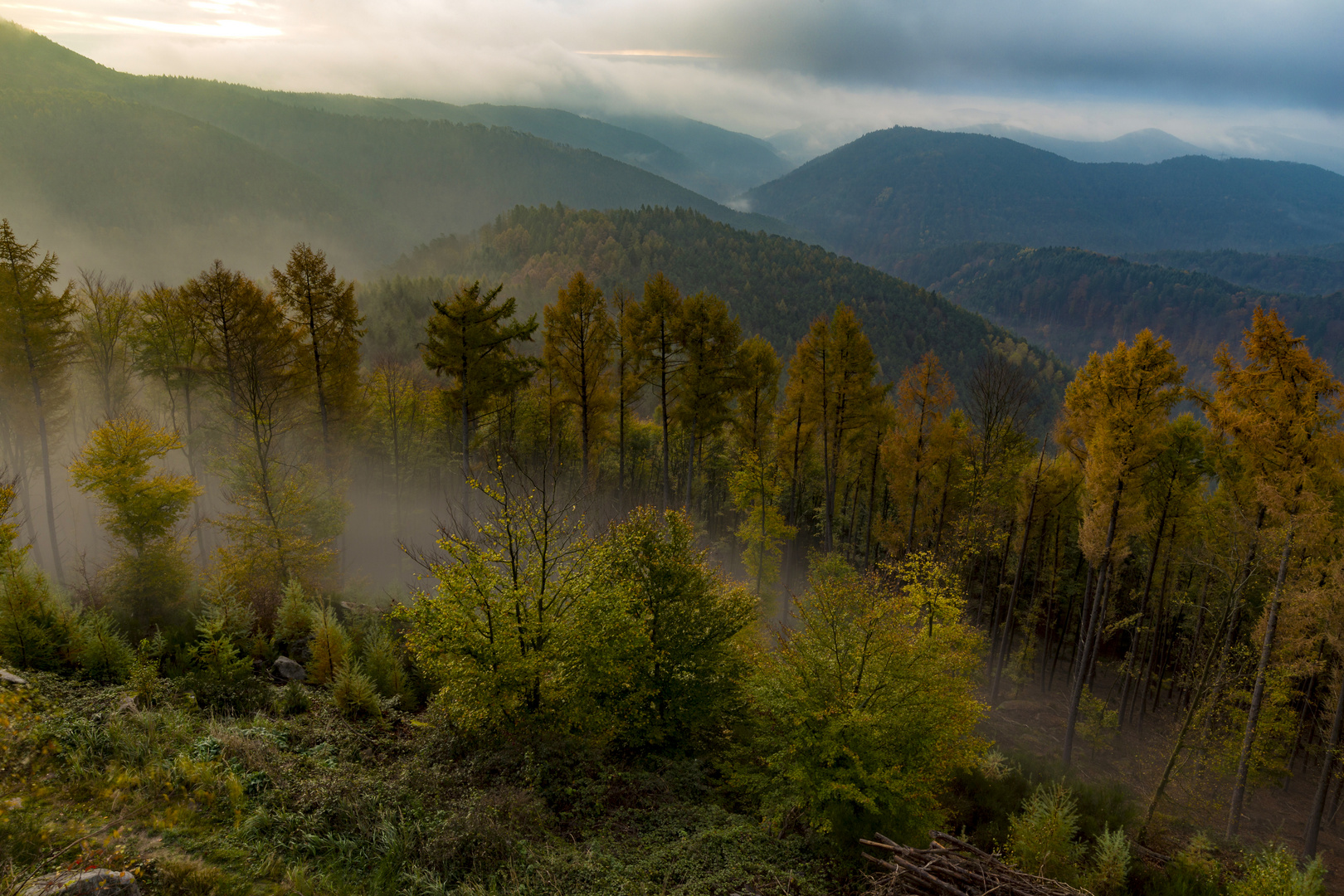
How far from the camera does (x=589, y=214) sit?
126500mm

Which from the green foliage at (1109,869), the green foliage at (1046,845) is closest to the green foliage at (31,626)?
the green foliage at (1046,845)

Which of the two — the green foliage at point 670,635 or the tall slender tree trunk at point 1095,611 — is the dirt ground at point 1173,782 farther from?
the green foliage at point 670,635

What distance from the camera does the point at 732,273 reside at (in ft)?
400

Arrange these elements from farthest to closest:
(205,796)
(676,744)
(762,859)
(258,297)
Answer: (258,297) < (676,744) < (762,859) < (205,796)

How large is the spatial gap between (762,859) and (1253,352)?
61.8ft

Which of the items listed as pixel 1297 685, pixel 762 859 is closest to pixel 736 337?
pixel 762 859

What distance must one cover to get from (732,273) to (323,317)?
347ft

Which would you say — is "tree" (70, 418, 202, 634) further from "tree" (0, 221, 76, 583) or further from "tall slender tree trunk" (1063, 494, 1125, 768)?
"tall slender tree trunk" (1063, 494, 1125, 768)

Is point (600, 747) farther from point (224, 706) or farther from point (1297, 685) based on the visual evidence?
point (1297, 685)

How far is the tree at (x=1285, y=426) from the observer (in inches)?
619

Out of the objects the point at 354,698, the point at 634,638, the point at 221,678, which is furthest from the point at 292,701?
the point at 634,638

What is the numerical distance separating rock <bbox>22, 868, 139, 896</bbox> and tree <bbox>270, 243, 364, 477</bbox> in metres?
21.7

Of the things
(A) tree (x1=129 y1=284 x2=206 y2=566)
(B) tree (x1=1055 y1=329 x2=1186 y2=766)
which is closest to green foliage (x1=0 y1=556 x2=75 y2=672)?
(A) tree (x1=129 y1=284 x2=206 y2=566)

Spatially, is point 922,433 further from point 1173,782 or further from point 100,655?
point 100,655
